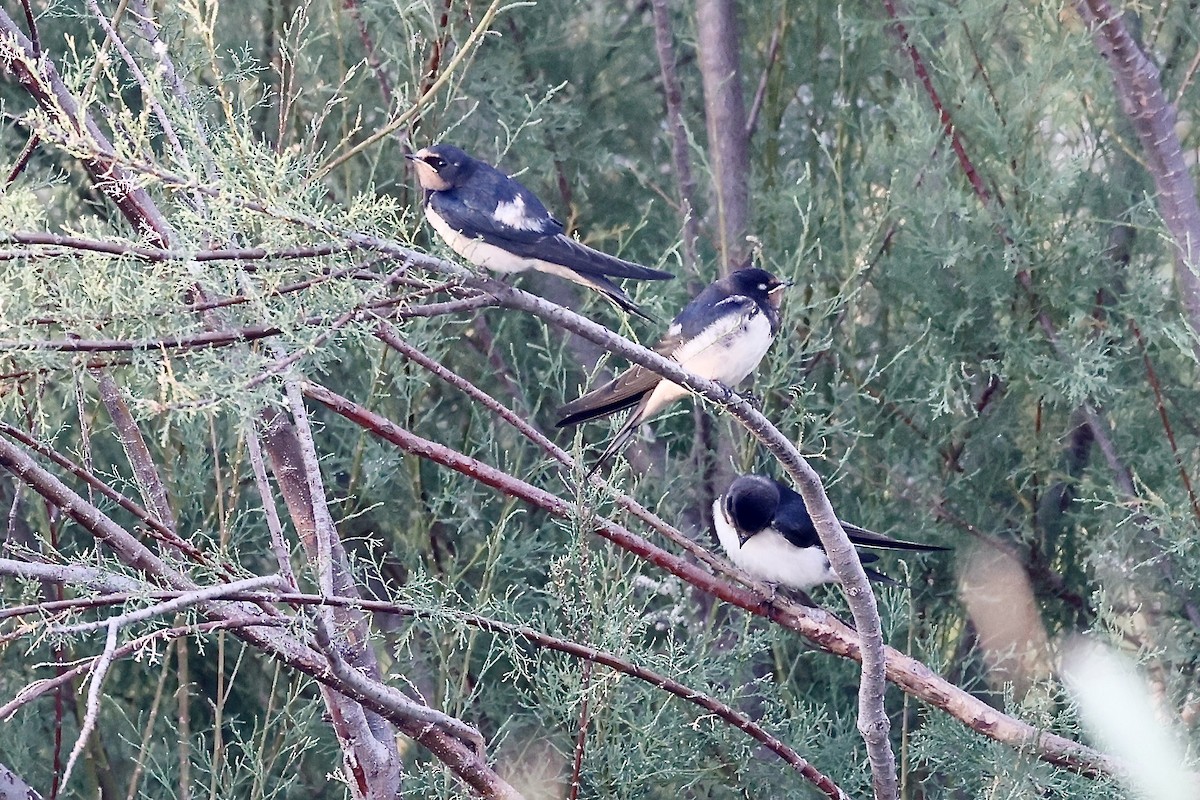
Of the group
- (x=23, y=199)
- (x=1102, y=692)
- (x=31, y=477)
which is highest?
(x=23, y=199)

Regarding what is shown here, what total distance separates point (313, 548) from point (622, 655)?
2.31 feet

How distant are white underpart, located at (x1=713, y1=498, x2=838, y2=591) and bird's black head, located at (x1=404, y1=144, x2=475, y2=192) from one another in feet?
3.77

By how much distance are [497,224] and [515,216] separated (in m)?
0.06

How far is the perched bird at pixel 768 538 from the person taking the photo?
3.53 meters

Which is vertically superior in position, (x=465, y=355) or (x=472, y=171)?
(x=472, y=171)

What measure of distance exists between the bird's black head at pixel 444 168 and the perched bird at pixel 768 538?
3.52 feet

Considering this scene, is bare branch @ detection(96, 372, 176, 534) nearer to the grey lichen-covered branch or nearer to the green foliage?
the green foliage

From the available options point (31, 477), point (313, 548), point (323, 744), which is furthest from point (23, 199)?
point (323, 744)

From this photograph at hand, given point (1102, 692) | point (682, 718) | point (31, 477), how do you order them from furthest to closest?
point (682, 718)
point (1102, 692)
point (31, 477)

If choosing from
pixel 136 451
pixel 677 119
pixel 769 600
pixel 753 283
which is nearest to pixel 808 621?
pixel 769 600

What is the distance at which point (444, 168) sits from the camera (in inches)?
123

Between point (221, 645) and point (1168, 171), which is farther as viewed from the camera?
point (221, 645)

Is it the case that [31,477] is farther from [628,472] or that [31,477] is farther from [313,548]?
[628,472]

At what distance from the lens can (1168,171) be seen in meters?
2.64
